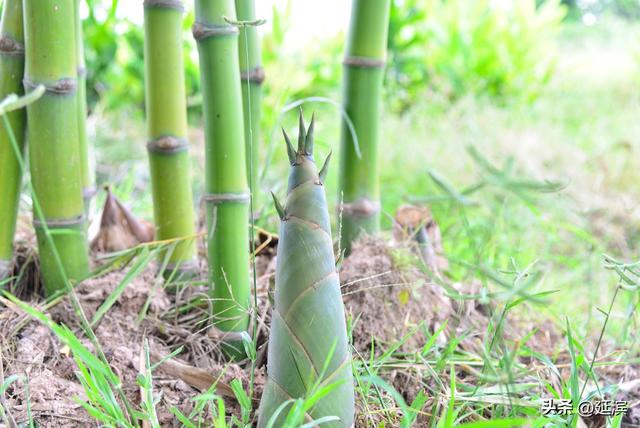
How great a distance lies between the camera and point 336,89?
3281 millimetres

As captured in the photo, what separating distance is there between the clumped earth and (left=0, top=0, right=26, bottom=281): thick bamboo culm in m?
0.08

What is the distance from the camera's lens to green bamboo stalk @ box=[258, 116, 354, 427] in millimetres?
537

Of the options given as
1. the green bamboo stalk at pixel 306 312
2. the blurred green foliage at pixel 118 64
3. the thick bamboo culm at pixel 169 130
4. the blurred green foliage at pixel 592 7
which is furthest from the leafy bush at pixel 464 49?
the blurred green foliage at pixel 592 7

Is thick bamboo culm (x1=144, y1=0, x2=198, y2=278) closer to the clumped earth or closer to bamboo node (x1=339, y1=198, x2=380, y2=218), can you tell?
the clumped earth

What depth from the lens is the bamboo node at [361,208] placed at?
3.05ft

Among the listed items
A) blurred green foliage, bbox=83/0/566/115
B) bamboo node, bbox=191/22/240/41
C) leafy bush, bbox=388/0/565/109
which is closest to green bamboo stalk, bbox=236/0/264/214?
bamboo node, bbox=191/22/240/41

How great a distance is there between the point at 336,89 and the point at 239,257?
2.68 meters

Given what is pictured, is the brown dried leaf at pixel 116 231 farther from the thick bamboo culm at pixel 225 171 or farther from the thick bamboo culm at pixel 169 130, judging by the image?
the thick bamboo culm at pixel 225 171

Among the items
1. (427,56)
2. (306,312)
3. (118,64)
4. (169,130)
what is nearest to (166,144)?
(169,130)

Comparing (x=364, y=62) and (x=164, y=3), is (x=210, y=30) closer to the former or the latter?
(x=164, y=3)

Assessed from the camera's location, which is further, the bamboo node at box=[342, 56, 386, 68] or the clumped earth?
the bamboo node at box=[342, 56, 386, 68]

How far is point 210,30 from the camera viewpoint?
650mm

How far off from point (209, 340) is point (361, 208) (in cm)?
32

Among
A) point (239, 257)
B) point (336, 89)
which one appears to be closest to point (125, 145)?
point (336, 89)
